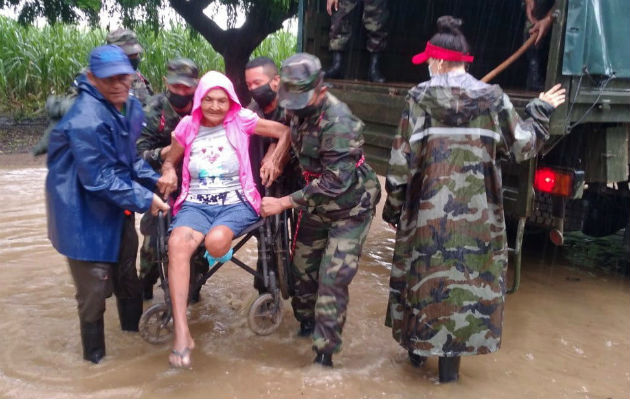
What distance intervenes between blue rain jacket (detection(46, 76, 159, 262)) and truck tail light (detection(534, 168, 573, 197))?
103 inches

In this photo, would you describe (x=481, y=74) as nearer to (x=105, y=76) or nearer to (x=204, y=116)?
(x=204, y=116)

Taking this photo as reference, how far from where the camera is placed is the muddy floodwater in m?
3.44

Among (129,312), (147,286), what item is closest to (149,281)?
(147,286)

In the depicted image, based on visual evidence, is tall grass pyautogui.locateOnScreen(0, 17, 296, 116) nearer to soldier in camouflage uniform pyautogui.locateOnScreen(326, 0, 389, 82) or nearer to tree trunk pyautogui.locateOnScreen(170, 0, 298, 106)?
tree trunk pyautogui.locateOnScreen(170, 0, 298, 106)

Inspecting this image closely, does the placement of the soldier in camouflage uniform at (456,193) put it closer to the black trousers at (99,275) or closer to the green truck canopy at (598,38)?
the green truck canopy at (598,38)

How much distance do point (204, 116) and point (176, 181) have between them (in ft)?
1.27

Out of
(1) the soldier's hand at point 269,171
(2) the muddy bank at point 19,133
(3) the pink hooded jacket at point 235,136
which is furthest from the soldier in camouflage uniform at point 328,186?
(2) the muddy bank at point 19,133

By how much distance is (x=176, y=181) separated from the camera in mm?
3715

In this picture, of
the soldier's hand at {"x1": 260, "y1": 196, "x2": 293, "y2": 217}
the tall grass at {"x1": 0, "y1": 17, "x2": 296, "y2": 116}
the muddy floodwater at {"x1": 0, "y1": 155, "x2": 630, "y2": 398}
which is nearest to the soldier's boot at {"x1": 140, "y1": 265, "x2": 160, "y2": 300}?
the muddy floodwater at {"x1": 0, "y1": 155, "x2": 630, "y2": 398}

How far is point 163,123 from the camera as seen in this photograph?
4.18m

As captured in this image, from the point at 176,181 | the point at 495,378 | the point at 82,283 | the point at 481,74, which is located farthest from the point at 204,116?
the point at 481,74

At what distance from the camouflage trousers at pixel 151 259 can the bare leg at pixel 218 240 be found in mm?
547

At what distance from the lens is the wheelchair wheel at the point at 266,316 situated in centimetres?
385

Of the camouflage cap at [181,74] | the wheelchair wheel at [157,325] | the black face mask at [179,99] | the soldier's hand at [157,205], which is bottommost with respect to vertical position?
the wheelchair wheel at [157,325]
